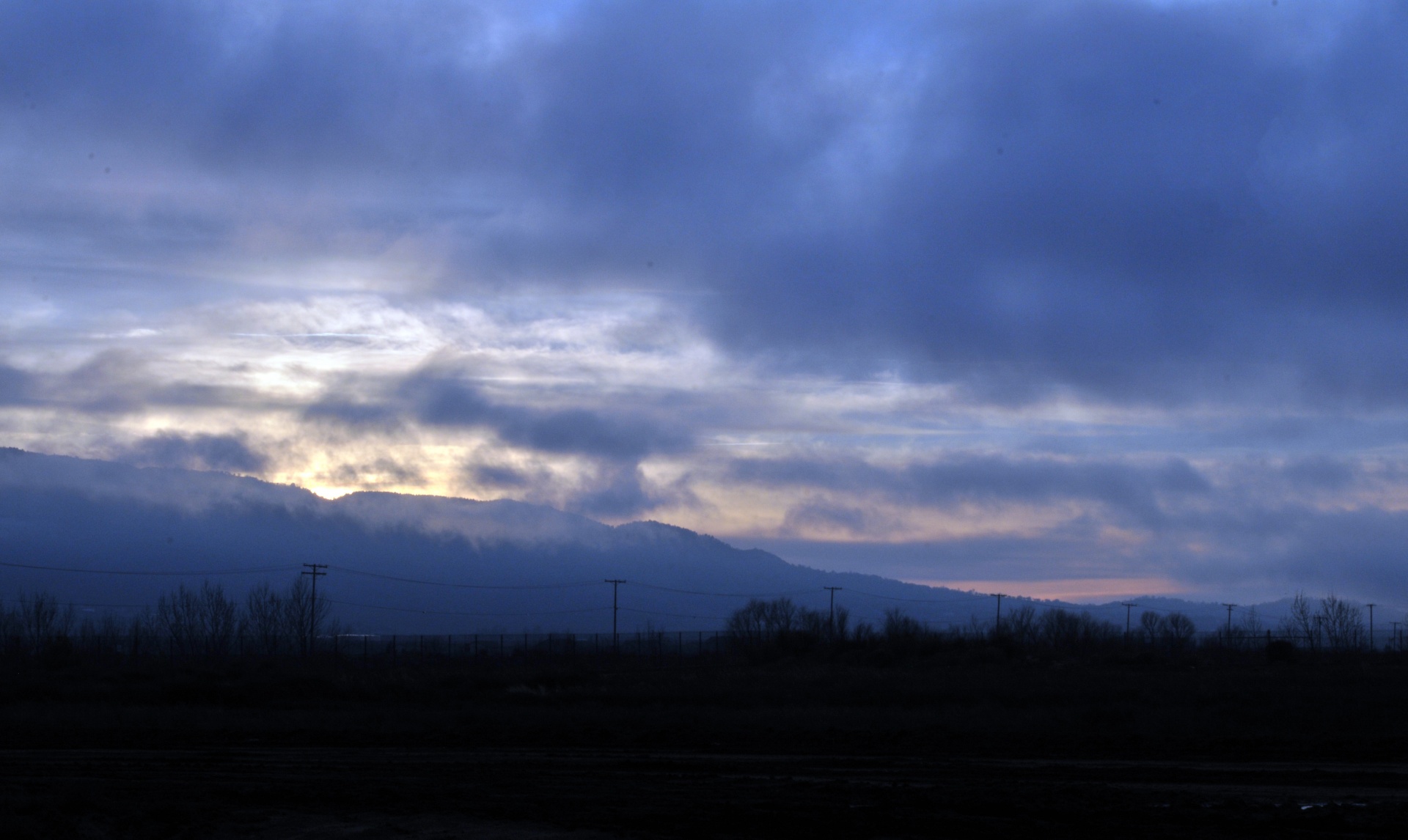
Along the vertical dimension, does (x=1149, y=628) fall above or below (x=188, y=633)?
above

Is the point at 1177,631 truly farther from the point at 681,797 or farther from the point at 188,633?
the point at 681,797

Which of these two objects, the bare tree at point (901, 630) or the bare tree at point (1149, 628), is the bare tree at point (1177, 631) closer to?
the bare tree at point (1149, 628)

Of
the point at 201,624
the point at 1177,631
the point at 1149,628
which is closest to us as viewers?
the point at 201,624

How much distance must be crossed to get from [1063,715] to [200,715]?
27.9m

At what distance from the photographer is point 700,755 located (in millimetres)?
28719

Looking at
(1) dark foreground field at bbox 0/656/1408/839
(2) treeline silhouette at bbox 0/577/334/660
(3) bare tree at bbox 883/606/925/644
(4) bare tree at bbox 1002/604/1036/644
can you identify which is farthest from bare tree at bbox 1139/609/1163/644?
(2) treeline silhouette at bbox 0/577/334/660

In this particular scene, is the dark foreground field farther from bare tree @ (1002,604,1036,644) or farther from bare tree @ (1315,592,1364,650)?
bare tree @ (1315,592,1364,650)

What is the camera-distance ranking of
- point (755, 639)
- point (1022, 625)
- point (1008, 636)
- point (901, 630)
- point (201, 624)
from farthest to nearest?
1. point (201, 624)
2. point (1022, 625)
3. point (901, 630)
4. point (755, 639)
5. point (1008, 636)

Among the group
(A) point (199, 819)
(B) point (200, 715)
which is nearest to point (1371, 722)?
(A) point (199, 819)

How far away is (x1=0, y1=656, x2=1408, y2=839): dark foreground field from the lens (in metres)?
17.2

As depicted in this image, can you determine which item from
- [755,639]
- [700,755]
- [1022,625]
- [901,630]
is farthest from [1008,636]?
[700,755]

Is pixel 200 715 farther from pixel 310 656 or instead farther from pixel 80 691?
pixel 310 656

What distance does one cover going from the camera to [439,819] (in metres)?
17.4

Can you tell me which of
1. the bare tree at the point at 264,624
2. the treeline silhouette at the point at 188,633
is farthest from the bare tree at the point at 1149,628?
the bare tree at the point at 264,624
